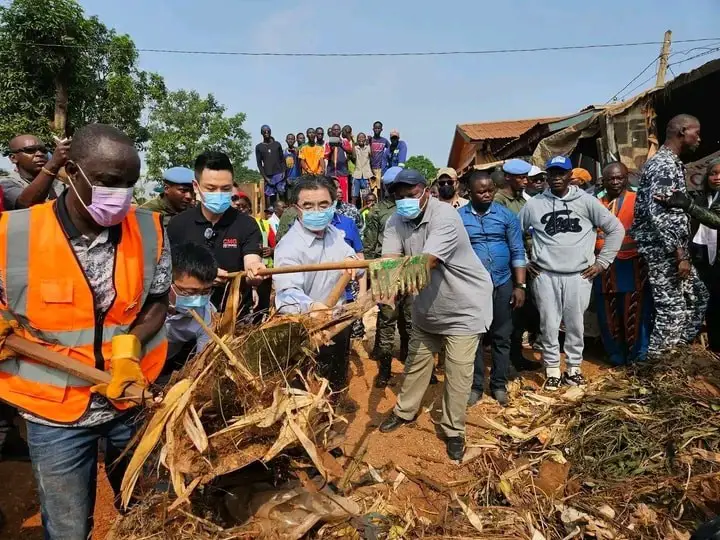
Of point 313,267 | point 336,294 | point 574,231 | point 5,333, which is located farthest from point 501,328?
point 5,333

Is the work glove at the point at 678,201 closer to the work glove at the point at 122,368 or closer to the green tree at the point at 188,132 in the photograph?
the work glove at the point at 122,368

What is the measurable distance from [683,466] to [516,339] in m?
2.56

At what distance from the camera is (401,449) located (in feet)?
12.8

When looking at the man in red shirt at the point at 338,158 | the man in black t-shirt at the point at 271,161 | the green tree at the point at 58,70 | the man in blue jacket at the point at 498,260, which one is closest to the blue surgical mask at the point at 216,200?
the man in blue jacket at the point at 498,260

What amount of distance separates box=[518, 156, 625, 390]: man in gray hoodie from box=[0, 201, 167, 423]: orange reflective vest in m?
3.92

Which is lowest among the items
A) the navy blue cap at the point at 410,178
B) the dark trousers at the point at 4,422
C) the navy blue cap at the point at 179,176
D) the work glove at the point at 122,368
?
the dark trousers at the point at 4,422

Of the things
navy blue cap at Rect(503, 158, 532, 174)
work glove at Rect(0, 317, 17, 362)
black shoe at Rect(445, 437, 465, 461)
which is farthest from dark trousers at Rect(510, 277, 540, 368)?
work glove at Rect(0, 317, 17, 362)

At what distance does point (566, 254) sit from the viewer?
15.3 ft

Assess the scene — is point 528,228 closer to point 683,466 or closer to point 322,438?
point 683,466

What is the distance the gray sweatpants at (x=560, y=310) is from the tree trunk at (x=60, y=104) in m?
16.1

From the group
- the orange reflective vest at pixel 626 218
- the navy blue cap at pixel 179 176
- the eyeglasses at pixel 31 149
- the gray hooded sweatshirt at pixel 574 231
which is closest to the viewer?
the eyeglasses at pixel 31 149

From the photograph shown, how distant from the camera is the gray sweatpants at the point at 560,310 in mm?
4711

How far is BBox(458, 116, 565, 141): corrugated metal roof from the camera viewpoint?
1543 cm

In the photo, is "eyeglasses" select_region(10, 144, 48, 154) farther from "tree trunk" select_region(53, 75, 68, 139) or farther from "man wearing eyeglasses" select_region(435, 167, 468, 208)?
"tree trunk" select_region(53, 75, 68, 139)
